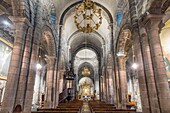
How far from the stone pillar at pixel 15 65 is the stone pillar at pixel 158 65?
604cm

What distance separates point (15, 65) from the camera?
18.7ft

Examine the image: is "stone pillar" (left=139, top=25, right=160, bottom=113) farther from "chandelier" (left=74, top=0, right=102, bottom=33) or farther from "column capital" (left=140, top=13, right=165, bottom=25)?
"chandelier" (left=74, top=0, right=102, bottom=33)

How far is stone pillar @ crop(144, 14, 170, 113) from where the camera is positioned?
200 inches

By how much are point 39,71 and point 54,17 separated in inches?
486

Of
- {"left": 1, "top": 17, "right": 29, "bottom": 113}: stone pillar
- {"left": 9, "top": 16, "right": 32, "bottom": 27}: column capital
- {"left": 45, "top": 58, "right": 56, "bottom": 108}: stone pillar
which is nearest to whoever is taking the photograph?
{"left": 1, "top": 17, "right": 29, "bottom": 113}: stone pillar

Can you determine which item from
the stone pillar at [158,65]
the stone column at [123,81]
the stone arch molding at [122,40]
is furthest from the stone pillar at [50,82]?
the stone pillar at [158,65]

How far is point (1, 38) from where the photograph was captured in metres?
12.0

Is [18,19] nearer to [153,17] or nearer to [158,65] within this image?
[153,17]

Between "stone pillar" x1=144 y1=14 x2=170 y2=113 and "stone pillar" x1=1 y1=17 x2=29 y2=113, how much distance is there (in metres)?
6.04

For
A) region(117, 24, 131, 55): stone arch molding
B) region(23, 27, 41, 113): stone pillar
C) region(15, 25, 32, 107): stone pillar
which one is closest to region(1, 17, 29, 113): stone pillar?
region(15, 25, 32, 107): stone pillar

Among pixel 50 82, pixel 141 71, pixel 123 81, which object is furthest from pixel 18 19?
pixel 123 81

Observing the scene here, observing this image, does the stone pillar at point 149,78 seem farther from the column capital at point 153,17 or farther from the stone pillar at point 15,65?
the stone pillar at point 15,65

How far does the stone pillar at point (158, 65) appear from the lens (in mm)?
5074

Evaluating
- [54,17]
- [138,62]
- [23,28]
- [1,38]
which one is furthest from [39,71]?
[138,62]
